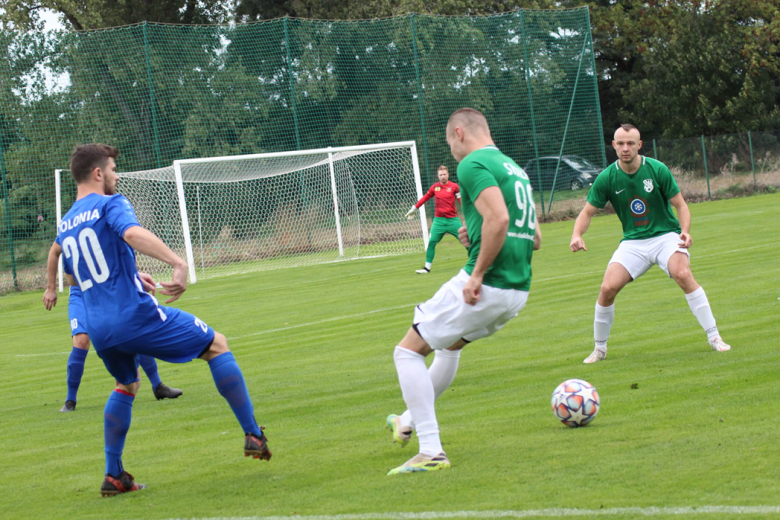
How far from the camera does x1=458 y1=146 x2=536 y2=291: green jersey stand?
14.7 feet

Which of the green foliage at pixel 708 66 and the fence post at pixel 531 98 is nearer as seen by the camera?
the fence post at pixel 531 98

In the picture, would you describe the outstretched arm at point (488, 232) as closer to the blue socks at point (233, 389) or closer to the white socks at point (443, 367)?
the white socks at point (443, 367)

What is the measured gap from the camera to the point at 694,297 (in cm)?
732

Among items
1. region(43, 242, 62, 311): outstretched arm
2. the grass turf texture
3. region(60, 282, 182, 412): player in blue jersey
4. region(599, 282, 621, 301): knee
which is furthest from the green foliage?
region(43, 242, 62, 311): outstretched arm

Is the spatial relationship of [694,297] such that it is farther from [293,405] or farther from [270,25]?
[270,25]

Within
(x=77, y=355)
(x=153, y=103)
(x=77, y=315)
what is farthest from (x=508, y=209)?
(x=153, y=103)

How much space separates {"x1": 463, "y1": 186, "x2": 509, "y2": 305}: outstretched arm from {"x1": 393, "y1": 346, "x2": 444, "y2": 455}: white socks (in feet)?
1.73

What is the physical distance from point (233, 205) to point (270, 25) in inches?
303

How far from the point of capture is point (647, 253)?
24.3ft

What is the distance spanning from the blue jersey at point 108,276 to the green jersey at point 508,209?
176cm

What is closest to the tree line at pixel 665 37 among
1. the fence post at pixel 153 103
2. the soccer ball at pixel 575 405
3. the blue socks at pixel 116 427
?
the fence post at pixel 153 103

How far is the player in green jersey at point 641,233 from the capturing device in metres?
7.29

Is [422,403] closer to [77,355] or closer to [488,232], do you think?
[488,232]

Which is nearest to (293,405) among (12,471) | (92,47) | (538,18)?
(12,471)
